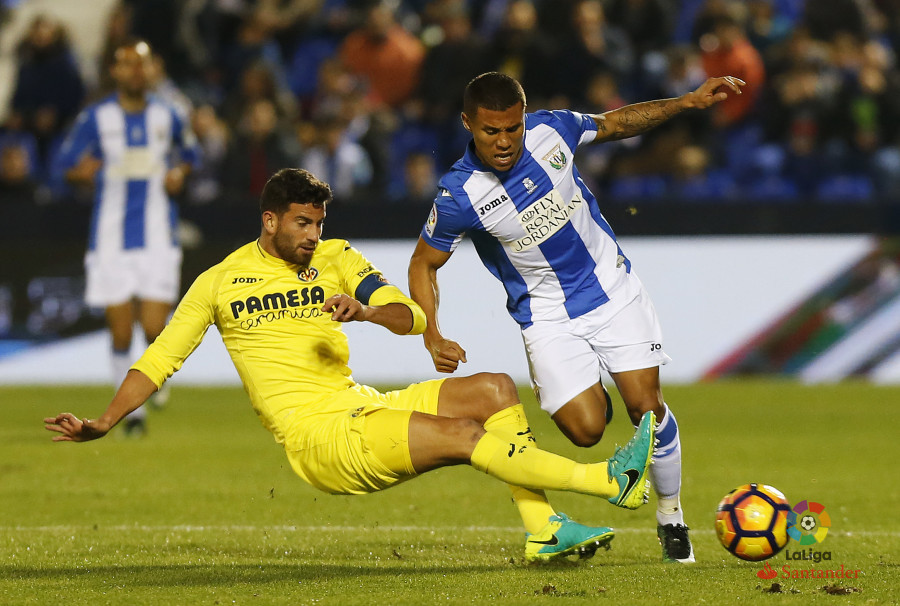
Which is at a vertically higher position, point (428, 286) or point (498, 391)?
point (428, 286)

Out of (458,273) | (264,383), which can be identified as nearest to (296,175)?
(264,383)

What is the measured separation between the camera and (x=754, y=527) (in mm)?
5664

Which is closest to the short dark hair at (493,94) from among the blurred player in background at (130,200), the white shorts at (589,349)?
the white shorts at (589,349)

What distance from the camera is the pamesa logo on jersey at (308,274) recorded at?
5.99 m

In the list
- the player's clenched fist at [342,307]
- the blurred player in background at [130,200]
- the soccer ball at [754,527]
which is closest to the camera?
the player's clenched fist at [342,307]

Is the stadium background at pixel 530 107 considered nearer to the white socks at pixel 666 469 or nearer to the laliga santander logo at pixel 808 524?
the laliga santander logo at pixel 808 524

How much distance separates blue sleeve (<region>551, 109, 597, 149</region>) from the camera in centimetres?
648

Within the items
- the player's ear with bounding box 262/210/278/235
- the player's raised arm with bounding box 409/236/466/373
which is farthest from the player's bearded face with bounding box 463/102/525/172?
the player's ear with bounding box 262/210/278/235

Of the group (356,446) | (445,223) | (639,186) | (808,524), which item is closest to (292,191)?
(445,223)

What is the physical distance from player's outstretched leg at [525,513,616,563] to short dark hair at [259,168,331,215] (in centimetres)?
164

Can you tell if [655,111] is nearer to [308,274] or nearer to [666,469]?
[666,469]

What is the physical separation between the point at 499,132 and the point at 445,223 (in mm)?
491

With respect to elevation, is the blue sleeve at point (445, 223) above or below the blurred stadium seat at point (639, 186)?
below

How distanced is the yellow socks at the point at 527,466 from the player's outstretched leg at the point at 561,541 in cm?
26
